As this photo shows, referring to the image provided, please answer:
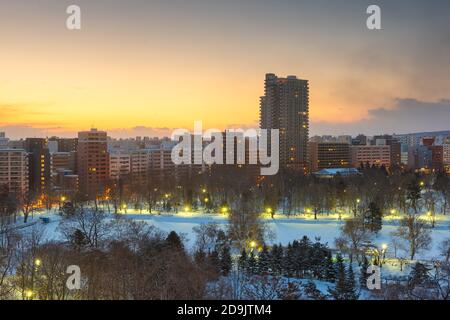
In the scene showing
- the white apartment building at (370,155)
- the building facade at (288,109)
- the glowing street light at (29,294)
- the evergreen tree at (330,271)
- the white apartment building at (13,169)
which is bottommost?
the evergreen tree at (330,271)

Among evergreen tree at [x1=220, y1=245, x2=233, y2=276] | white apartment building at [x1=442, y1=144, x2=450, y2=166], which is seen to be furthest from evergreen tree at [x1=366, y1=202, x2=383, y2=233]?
white apartment building at [x1=442, y1=144, x2=450, y2=166]

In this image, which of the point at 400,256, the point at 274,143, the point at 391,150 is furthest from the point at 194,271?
the point at 391,150

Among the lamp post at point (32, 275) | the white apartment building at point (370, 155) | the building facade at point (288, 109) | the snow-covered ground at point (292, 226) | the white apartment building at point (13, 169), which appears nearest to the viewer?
the lamp post at point (32, 275)

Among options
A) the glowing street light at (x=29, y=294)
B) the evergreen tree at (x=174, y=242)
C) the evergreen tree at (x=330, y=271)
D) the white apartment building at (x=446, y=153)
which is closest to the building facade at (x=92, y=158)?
the evergreen tree at (x=174, y=242)

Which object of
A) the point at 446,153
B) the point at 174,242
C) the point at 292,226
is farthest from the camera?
the point at 446,153

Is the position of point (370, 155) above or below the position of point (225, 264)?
above

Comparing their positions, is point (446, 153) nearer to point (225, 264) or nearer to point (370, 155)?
point (370, 155)

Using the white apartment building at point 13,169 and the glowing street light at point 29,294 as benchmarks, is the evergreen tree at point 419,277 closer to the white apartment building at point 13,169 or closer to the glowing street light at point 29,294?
the glowing street light at point 29,294

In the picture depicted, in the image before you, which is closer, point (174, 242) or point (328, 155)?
point (174, 242)

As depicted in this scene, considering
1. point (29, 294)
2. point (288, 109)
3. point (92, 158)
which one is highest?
point (288, 109)

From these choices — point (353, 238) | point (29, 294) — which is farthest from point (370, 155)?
point (29, 294)

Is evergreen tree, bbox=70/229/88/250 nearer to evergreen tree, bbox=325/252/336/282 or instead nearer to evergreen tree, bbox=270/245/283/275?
evergreen tree, bbox=270/245/283/275

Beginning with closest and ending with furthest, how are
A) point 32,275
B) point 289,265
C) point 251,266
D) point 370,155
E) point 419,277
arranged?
point 32,275
point 419,277
point 251,266
point 289,265
point 370,155

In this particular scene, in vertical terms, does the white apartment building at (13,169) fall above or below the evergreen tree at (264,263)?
above
